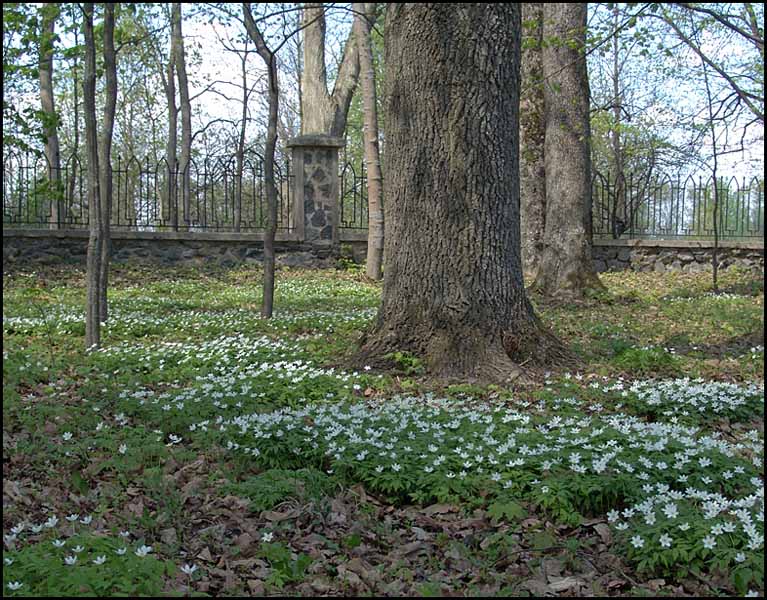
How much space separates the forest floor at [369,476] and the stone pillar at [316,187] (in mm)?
9196

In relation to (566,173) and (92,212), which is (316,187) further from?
(92,212)

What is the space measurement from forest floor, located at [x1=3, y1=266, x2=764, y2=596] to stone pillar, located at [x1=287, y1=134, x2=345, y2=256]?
920 centimetres

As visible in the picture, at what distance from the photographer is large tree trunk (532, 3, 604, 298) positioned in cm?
1213

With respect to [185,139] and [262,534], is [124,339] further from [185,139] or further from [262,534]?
[185,139]

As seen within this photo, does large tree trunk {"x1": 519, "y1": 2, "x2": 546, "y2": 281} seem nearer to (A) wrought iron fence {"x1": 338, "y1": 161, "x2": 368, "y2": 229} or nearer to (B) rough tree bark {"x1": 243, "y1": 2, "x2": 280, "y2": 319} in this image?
(A) wrought iron fence {"x1": 338, "y1": 161, "x2": 368, "y2": 229}

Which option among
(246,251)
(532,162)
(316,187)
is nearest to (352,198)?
(316,187)

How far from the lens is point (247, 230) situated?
671 inches

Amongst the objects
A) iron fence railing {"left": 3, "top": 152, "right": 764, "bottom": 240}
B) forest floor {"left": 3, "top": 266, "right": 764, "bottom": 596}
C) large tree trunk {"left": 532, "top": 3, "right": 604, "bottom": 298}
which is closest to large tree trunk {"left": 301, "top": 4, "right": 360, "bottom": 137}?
iron fence railing {"left": 3, "top": 152, "right": 764, "bottom": 240}

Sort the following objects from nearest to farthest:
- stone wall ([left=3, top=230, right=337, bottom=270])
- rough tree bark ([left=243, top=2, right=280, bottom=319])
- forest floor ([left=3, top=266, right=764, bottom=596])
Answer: forest floor ([left=3, top=266, right=764, bottom=596]) → rough tree bark ([left=243, top=2, right=280, bottom=319]) → stone wall ([left=3, top=230, right=337, bottom=270])

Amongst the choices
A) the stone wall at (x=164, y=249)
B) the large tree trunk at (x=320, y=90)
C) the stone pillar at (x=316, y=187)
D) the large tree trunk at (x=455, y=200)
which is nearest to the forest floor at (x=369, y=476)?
the large tree trunk at (x=455, y=200)

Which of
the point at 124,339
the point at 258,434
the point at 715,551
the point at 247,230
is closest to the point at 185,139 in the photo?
the point at 247,230

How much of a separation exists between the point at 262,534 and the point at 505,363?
337 cm

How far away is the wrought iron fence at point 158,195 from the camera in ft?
51.0

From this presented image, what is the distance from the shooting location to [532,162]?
14.0 metres
